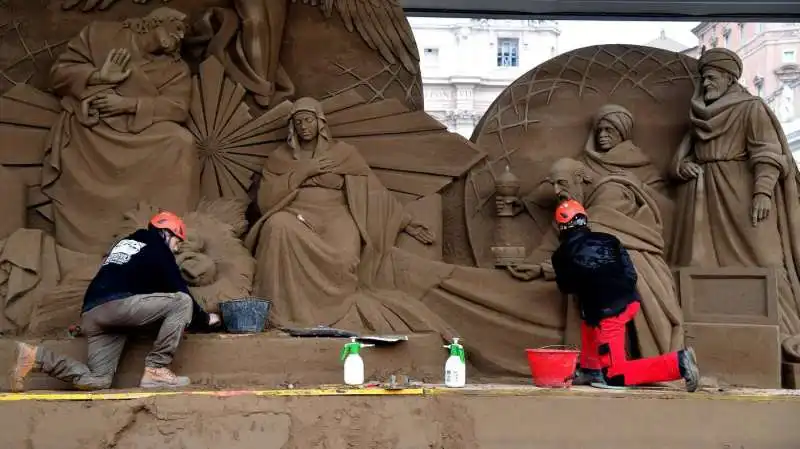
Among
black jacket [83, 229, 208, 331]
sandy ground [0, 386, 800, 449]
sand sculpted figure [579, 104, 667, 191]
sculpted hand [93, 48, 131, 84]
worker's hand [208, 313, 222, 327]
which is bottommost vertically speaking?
sandy ground [0, 386, 800, 449]

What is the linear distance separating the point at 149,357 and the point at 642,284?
3203 mm

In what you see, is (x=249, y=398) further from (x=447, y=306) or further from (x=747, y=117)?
(x=747, y=117)

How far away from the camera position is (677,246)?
21.7 feet

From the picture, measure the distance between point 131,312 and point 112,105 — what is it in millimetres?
2245

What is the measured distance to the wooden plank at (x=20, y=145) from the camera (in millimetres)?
6598

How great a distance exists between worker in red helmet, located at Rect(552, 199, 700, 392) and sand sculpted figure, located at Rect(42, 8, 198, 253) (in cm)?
295

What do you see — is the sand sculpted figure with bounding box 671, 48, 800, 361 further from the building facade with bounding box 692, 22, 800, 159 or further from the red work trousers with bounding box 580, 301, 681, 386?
the building facade with bounding box 692, 22, 800, 159

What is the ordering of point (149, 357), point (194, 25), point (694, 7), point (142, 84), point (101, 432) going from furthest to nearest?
point (694, 7) < point (194, 25) < point (142, 84) < point (149, 357) < point (101, 432)

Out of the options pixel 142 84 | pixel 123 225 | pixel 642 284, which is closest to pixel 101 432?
pixel 123 225

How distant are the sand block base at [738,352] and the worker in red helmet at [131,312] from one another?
3.42m

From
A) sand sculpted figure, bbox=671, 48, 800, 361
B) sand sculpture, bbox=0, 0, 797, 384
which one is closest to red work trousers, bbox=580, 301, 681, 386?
sand sculpture, bbox=0, 0, 797, 384

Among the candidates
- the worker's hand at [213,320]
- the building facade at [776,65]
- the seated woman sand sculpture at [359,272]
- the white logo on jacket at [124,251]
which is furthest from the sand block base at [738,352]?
the building facade at [776,65]

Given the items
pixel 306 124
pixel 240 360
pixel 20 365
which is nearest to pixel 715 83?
pixel 306 124

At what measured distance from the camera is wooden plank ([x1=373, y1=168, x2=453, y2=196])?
22.4 feet
